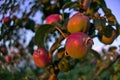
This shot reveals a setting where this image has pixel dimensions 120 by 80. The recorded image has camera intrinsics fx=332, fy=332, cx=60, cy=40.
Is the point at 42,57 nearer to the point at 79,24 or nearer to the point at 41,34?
the point at 41,34

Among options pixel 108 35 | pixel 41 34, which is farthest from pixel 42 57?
pixel 108 35

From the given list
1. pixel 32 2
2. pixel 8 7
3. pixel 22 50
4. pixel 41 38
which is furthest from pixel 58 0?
pixel 22 50

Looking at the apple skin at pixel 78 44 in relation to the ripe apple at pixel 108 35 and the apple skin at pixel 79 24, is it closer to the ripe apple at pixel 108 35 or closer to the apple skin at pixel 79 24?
the apple skin at pixel 79 24

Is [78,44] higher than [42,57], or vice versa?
[78,44]

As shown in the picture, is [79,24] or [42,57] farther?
[42,57]

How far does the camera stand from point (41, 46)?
104 cm

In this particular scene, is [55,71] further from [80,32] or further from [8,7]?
[8,7]

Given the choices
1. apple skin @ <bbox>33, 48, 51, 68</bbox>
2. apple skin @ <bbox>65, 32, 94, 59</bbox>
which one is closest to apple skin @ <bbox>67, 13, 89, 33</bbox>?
apple skin @ <bbox>65, 32, 94, 59</bbox>

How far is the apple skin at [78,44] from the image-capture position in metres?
0.87

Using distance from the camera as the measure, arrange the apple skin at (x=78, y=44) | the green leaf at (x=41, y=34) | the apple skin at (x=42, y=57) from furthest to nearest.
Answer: the apple skin at (x=42, y=57) < the green leaf at (x=41, y=34) < the apple skin at (x=78, y=44)

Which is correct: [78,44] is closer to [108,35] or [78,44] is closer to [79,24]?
[79,24]

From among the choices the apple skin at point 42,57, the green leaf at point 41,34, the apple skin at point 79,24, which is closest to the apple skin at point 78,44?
the apple skin at point 79,24

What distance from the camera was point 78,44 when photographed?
34.5 inches

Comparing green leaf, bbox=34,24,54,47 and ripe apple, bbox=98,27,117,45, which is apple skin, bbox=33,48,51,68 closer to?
green leaf, bbox=34,24,54,47
